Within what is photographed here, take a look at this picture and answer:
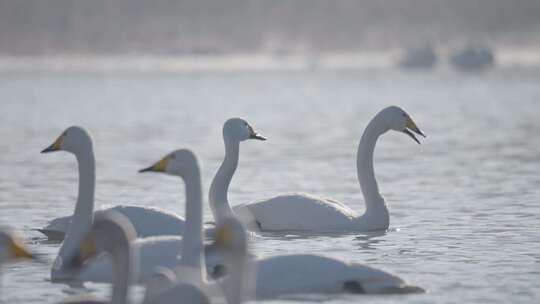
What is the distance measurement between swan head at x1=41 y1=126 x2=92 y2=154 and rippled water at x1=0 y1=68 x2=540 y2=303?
0.98 meters

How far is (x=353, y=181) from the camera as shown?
62.8 feet

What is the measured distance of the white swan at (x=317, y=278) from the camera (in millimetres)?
10062

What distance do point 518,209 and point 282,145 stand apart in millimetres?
12171

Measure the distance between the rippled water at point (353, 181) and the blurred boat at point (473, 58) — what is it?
47.8m

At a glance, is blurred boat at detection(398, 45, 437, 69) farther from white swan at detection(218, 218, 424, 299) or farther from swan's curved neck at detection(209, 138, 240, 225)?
white swan at detection(218, 218, 424, 299)

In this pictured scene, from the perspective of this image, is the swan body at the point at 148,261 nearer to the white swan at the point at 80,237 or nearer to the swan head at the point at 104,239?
the white swan at the point at 80,237

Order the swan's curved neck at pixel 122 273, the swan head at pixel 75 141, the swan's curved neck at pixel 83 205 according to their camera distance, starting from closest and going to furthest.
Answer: the swan's curved neck at pixel 122 273
the swan's curved neck at pixel 83 205
the swan head at pixel 75 141

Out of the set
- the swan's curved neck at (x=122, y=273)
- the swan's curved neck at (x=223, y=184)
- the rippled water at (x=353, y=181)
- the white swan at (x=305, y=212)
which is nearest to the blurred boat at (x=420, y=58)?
the rippled water at (x=353, y=181)

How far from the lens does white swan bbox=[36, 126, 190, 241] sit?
11.1m

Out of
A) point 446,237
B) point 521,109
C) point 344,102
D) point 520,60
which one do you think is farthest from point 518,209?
point 520,60

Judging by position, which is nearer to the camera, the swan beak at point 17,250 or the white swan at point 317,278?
the swan beak at point 17,250

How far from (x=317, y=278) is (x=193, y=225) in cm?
93

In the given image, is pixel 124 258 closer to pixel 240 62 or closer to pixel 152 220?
pixel 152 220

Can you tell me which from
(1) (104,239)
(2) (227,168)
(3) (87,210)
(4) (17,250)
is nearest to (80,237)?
(3) (87,210)
